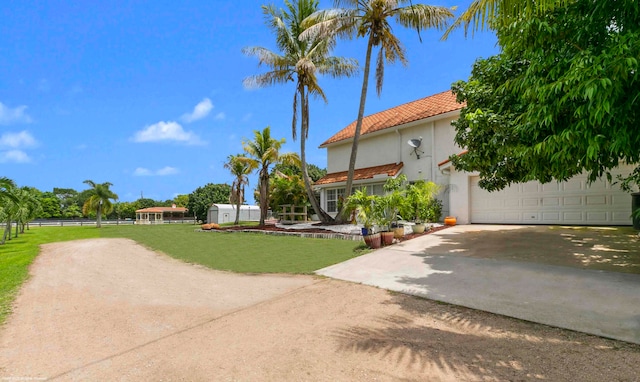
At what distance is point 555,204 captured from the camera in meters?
13.4

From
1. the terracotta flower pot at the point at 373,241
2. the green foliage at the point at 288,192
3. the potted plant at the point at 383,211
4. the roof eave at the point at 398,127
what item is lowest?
the terracotta flower pot at the point at 373,241

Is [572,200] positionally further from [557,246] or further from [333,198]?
[333,198]

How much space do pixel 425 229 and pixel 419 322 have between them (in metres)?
9.62

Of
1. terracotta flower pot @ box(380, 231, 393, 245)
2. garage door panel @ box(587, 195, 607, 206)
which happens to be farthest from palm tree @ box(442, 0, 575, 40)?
garage door panel @ box(587, 195, 607, 206)

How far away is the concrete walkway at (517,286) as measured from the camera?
4.42 meters

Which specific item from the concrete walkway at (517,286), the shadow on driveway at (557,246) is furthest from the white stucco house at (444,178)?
the concrete walkway at (517,286)

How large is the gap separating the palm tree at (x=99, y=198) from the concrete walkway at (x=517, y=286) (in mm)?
35459

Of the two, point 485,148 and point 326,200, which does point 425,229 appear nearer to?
point 485,148

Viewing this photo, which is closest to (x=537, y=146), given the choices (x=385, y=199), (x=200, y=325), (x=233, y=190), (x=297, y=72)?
(x=200, y=325)

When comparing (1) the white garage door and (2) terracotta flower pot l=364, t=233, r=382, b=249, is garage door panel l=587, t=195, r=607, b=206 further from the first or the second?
(2) terracotta flower pot l=364, t=233, r=382, b=249

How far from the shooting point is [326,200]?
22.9 meters

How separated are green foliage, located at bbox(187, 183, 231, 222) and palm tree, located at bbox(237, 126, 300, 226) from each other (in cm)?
2134

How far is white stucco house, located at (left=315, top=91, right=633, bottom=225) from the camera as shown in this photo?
12.7 metres

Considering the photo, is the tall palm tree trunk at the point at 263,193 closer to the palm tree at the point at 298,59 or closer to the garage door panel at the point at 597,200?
the palm tree at the point at 298,59
